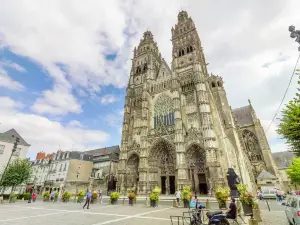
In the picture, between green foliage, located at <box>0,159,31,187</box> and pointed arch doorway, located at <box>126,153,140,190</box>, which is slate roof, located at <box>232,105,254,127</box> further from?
green foliage, located at <box>0,159,31,187</box>

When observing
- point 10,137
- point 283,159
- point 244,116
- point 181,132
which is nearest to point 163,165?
point 181,132

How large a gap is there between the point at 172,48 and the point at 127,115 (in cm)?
1851

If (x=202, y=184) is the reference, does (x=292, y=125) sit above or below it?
above

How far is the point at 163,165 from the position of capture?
25125mm

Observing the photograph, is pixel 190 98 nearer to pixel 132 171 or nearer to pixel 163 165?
pixel 163 165

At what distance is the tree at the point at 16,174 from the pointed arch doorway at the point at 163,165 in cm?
1782

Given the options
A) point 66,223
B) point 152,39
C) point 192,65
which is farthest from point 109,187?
point 152,39

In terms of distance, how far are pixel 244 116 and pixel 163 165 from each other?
29.8 metres

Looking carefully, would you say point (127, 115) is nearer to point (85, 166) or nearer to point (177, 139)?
point (177, 139)

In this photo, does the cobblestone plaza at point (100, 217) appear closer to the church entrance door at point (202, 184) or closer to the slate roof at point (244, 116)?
the church entrance door at point (202, 184)

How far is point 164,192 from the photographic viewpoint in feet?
80.1

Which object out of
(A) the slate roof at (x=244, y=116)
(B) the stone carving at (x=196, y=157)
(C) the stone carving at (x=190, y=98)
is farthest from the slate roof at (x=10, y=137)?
(A) the slate roof at (x=244, y=116)

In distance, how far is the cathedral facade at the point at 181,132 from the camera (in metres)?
22.1

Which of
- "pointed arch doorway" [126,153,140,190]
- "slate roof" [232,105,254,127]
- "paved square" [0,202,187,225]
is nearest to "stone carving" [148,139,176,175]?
"pointed arch doorway" [126,153,140,190]
